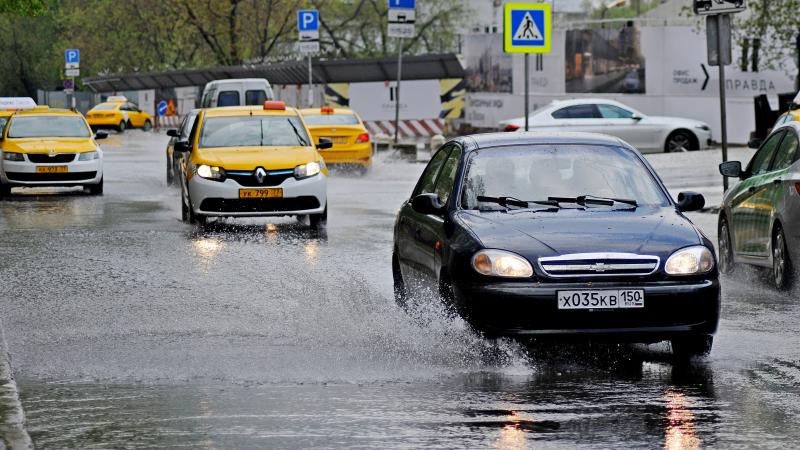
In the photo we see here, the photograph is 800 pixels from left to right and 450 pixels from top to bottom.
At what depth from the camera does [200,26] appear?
7294cm

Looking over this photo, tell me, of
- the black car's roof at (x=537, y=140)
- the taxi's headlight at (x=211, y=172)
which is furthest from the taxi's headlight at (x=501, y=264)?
the taxi's headlight at (x=211, y=172)

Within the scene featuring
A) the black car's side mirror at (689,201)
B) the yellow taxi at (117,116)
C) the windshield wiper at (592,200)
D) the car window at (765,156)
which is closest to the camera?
the windshield wiper at (592,200)

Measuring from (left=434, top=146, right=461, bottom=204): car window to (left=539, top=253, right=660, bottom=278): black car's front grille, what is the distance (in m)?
1.59

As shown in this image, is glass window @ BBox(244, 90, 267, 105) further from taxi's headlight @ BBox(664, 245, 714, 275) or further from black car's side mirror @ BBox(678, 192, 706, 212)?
taxi's headlight @ BBox(664, 245, 714, 275)

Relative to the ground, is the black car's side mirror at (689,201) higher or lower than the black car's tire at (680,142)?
higher

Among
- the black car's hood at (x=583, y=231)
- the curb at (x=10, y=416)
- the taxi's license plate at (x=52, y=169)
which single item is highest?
the black car's hood at (x=583, y=231)

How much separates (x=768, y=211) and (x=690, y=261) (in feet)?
15.2

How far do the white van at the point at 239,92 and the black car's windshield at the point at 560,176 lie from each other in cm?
3395

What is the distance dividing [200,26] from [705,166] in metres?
44.0

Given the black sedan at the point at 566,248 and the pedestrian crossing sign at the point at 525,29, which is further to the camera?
the pedestrian crossing sign at the point at 525,29

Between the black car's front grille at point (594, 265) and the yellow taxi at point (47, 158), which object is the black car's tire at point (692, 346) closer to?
the black car's front grille at point (594, 265)

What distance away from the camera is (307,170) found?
2028 cm

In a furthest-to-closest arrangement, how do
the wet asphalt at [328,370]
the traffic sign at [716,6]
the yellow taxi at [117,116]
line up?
1. the yellow taxi at [117,116]
2. the traffic sign at [716,6]
3. the wet asphalt at [328,370]

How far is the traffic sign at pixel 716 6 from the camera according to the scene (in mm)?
19797
